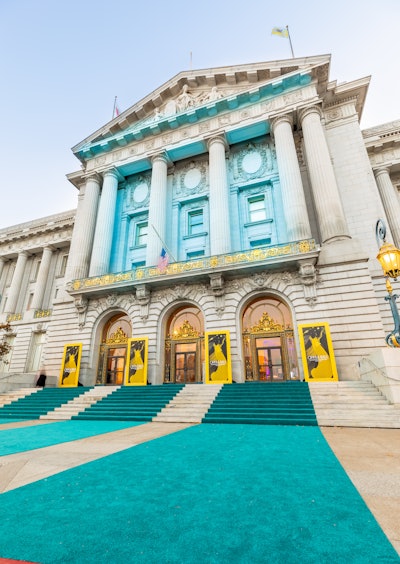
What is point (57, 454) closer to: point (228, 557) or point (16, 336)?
point (228, 557)

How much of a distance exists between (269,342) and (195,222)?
12.6 metres

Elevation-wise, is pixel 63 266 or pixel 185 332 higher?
pixel 63 266

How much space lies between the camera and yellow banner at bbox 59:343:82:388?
18953 millimetres

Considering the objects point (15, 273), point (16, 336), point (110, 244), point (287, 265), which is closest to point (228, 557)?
point (287, 265)

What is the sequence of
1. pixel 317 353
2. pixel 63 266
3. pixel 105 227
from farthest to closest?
pixel 63 266 → pixel 105 227 → pixel 317 353

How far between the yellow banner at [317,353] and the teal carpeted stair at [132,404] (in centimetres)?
680

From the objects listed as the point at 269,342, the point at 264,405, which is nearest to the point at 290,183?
the point at 269,342

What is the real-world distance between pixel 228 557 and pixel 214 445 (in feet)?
13.2

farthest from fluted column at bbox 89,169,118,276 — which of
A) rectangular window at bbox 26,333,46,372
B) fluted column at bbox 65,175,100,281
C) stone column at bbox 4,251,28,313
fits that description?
stone column at bbox 4,251,28,313

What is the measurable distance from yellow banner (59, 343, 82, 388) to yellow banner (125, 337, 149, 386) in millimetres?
4192

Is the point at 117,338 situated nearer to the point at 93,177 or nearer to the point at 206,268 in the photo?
the point at 206,268

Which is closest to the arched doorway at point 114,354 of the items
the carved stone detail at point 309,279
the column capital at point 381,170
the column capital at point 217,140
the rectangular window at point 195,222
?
the rectangular window at point 195,222

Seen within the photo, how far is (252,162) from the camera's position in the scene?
24422mm

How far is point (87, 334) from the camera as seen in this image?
2103 centimetres
